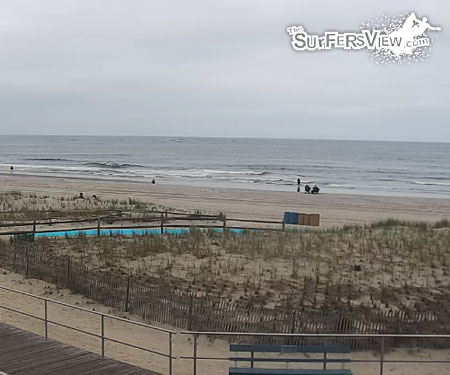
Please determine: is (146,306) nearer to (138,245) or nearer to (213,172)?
(138,245)

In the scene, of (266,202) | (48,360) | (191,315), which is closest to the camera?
(48,360)

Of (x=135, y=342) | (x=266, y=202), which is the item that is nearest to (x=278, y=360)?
(x=135, y=342)

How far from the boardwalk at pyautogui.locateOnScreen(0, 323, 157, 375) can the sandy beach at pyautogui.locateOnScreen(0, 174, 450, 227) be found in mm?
20269

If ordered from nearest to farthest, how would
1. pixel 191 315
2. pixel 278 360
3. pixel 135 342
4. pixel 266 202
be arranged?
pixel 278 360 < pixel 135 342 < pixel 191 315 < pixel 266 202

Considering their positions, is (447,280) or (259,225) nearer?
(447,280)

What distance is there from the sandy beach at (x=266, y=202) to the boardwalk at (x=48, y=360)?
20269mm

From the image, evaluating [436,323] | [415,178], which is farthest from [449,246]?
[415,178]

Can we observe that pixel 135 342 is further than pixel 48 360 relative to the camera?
Yes

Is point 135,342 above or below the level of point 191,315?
below

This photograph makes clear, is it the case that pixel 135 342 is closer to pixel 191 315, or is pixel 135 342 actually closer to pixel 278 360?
pixel 191 315

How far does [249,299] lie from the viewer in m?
12.1

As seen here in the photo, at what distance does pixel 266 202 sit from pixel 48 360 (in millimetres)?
31888

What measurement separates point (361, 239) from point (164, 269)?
730cm

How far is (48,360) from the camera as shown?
830cm
